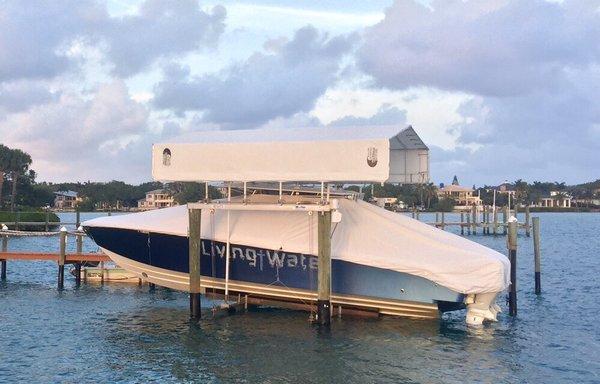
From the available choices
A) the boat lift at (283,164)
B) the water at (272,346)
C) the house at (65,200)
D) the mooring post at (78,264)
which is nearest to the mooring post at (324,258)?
the boat lift at (283,164)

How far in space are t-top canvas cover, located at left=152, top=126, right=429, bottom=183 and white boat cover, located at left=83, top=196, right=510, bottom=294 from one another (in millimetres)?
1395

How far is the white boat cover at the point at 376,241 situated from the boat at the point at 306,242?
0.03m

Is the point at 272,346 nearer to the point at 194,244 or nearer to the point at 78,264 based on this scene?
the point at 194,244

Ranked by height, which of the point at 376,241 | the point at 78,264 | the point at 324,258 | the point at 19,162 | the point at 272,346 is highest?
the point at 19,162

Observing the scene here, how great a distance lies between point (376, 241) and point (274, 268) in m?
3.11

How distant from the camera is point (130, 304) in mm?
25078

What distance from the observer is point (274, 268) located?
21.6 metres

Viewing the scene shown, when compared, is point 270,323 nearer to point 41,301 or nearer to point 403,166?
point 403,166

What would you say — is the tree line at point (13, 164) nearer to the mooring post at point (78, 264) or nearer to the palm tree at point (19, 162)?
the palm tree at point (19, 162)

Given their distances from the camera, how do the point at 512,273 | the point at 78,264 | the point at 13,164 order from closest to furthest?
the point at 512,273, the point at 78,264, the point at 13,164

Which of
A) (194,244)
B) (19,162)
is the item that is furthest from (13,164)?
(194,244)

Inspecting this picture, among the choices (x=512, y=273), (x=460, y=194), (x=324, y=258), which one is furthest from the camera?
(x=460, y=194)

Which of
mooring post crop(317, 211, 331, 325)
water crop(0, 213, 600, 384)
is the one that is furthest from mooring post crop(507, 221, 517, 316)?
mooring post crop(317, 211, 331, 325)

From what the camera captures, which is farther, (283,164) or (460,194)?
(460,194)
